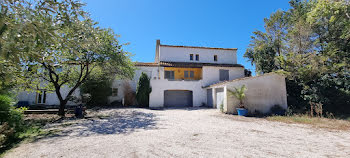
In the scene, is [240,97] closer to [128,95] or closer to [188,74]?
[188,74]

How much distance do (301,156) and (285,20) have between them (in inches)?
875

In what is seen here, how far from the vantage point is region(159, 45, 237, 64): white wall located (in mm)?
22703

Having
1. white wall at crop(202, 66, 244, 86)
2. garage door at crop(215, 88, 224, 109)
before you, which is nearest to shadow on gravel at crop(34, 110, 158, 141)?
garage door at crop(215, 88, 224, 109)

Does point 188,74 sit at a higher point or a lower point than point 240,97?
higher

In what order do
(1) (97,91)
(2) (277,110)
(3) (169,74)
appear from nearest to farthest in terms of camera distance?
(2) (277,110), (1) (97,91), (3) (169,74)

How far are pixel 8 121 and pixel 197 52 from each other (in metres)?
21.1

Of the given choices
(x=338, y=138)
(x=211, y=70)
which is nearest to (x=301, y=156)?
(x=338, y=138)

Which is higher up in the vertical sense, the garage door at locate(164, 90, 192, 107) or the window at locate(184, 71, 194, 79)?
the window at locate(184, 71, 194, 79)

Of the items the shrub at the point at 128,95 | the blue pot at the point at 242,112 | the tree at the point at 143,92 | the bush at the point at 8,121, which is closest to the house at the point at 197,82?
the shrub at the point at 128,95

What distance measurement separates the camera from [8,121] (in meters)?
5.66

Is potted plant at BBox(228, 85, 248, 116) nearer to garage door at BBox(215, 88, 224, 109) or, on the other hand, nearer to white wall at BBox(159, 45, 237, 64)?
garage door at BBox(215, 88, 224, 109)

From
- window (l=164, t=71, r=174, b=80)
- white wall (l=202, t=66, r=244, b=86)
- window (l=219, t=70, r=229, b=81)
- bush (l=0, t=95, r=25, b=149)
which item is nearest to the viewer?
bush (l=0, t=95, r=25, b=149)

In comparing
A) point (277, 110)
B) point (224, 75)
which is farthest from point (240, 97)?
point (224, 75)

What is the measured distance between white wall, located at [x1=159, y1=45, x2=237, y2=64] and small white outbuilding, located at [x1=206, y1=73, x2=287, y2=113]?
392 inches
